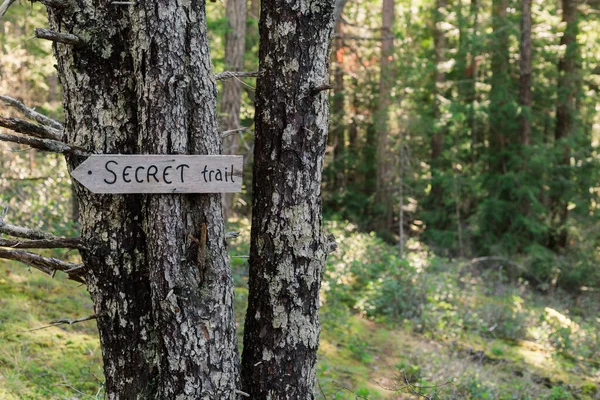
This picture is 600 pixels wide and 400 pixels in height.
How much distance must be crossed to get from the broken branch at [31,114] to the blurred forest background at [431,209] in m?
0.77

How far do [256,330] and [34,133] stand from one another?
1.37 m

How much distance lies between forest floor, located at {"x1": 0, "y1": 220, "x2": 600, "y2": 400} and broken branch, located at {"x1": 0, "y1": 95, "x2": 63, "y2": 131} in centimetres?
167

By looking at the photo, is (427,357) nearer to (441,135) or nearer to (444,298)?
(444,298)

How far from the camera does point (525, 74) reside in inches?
517

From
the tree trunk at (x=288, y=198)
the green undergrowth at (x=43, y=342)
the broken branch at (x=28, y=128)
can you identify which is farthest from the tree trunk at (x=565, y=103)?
the broken branch at (x=28, y=128)

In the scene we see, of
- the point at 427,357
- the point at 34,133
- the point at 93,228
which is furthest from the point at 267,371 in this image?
the point at 427,357

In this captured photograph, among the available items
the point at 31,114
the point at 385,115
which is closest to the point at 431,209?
the point at 385,115

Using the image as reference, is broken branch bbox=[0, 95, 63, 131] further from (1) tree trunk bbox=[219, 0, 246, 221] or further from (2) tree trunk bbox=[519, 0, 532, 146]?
(2) tree trunk bbox=[519, 0, 532, 146]

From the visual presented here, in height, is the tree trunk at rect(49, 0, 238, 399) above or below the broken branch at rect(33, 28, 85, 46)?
below

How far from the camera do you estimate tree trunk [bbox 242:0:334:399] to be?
2426mm

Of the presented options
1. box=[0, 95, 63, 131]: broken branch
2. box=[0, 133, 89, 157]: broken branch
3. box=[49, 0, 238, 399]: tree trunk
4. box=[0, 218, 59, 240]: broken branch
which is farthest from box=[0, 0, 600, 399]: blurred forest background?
box=[0, 218, 59, 240]: broken branch

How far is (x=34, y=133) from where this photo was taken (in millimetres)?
2387

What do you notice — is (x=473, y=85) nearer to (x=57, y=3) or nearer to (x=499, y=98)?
(x=499, y=98)

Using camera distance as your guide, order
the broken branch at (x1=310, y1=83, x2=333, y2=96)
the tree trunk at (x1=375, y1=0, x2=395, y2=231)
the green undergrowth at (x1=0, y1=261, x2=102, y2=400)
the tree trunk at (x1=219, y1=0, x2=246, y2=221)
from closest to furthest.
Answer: the broken branch at (x1=310, y1=83, x2=333, y2=96) < the green undergrowth at (x1=0, y1=261, x2=102, y2=400) < the tree trunk at (x1=219, y1=0, x2=246, y2=221) < the tree trunk at (x1=375, y1=0, x2=395, y2=231)
